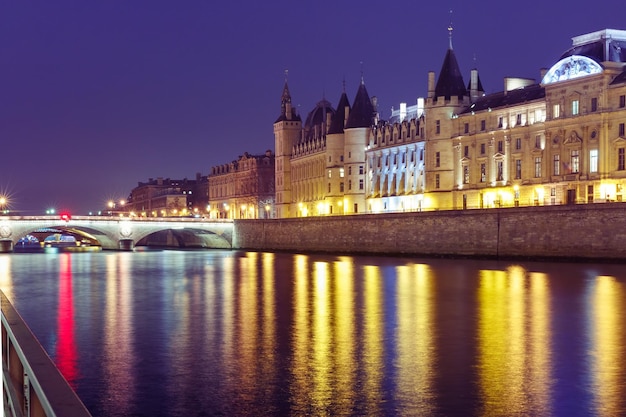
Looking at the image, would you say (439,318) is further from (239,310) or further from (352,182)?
(352,182)

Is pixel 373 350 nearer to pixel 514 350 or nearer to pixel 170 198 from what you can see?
pixel 514 350

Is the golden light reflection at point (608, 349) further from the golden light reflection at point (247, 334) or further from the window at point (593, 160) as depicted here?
the window at point (593, 160)

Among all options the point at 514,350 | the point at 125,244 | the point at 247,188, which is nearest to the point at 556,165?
the point at 125,244

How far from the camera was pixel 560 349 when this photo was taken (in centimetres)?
1809

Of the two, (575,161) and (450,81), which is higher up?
(450,81)

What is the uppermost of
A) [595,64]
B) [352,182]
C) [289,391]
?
[595,64]

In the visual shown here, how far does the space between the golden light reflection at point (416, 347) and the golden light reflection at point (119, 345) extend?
435 cm

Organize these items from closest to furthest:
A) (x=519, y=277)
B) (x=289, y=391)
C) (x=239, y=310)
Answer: (x=289, y=391), (x=239, y=310), (x=519, y=277)

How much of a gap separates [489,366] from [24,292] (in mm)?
21903

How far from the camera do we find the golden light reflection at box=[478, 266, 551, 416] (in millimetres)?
13336

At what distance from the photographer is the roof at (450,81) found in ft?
249

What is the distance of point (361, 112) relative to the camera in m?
91.1

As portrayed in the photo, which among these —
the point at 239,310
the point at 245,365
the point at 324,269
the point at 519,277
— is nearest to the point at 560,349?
the point at 245,365

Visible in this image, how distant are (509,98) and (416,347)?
54.1 m
